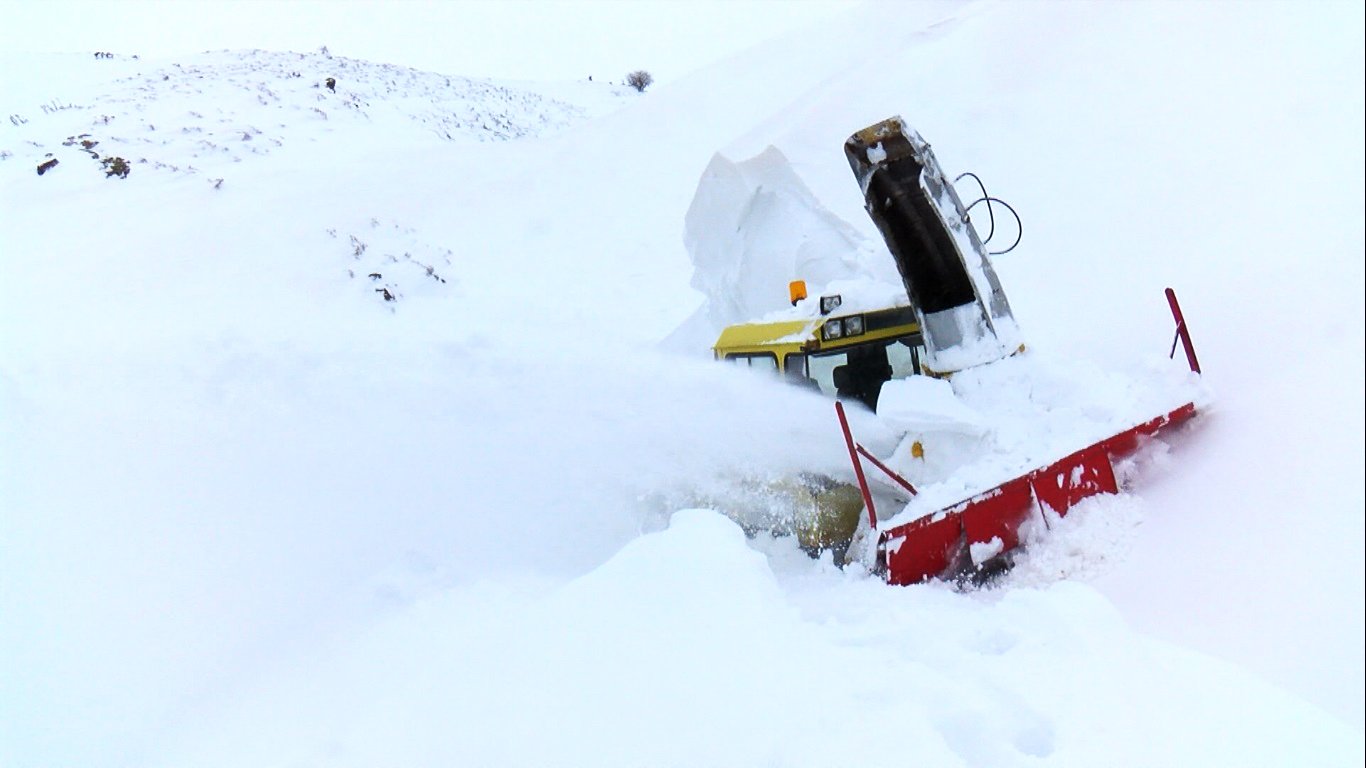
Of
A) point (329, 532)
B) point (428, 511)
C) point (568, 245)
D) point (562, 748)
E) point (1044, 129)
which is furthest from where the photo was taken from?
point (568, 245)

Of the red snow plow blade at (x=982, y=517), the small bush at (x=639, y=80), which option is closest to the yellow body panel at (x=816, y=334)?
the red snow plow blade at (x=982, y=517)

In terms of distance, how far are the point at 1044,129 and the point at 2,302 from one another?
40.9ft

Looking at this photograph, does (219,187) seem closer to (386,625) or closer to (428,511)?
(428,511)

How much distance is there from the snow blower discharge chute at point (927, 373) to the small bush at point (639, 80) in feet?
120

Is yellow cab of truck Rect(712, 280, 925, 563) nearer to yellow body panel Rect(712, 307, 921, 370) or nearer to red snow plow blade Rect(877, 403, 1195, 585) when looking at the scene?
yellow body panel Rect(712, 307, 921, 370)

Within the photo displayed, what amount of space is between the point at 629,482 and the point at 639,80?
127 ft

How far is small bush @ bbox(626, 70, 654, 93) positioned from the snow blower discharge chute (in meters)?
36.7

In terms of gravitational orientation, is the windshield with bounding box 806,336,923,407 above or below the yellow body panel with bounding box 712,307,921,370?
below

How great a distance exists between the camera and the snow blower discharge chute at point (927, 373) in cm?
404

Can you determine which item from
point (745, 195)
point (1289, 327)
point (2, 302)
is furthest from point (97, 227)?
point (1289, 327)

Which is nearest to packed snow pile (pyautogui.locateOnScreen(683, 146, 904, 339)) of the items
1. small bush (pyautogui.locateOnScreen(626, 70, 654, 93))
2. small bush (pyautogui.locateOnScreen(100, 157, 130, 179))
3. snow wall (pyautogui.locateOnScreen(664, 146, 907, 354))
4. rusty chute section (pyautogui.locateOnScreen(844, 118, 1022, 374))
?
snow wall (pyautogui.locateOnScreen(664, 146, 907, 354))

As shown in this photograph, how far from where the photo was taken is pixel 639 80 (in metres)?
40.5

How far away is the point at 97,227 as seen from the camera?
1238 centimetres

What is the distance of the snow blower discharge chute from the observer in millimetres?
4043
